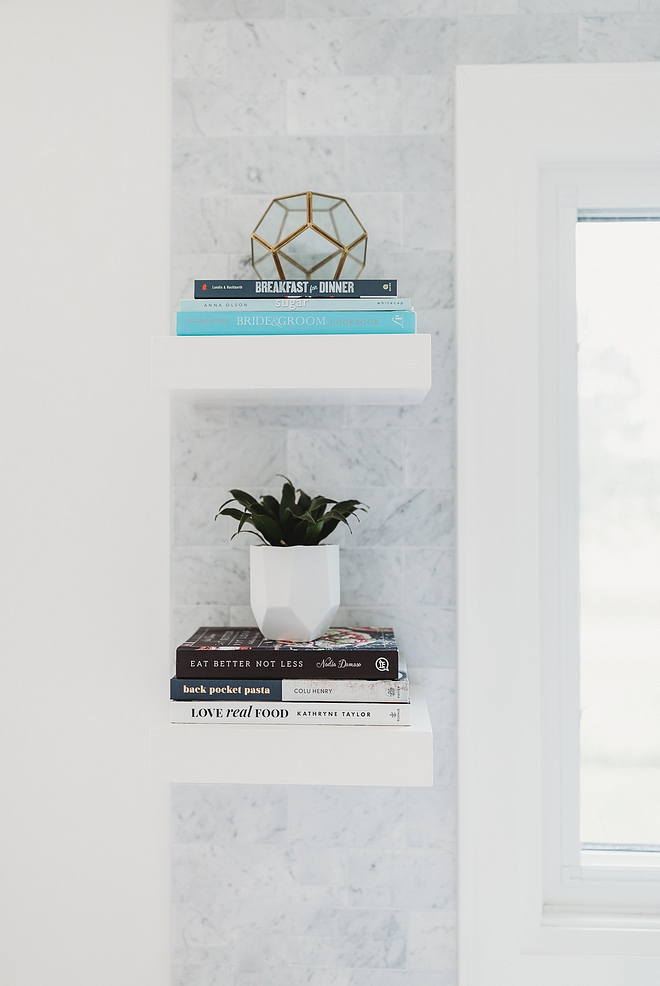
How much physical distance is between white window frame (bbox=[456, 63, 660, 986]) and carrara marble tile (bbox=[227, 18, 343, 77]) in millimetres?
199

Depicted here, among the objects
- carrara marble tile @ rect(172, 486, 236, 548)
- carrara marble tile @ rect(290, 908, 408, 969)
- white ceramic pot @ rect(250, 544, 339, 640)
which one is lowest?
carrara marble tile @ rect(290, 908, 408, 969)

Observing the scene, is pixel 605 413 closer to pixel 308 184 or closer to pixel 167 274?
pixel 308 184

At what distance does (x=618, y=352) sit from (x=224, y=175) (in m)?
0.66

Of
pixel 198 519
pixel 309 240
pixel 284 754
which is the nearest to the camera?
pixel 284 754

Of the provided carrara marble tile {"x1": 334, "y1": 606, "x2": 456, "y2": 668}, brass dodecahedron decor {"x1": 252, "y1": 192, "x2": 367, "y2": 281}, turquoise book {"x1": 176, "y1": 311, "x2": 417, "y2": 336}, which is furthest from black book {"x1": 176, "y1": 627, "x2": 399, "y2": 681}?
brass dodecahedron decor {"x1": 252, "y1": 192, "x2": 367, "y2": 281}

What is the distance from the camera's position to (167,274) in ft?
3.47

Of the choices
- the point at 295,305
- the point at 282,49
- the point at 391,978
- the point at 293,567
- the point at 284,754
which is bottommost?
the point at 391,978

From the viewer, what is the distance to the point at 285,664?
2.82 feet

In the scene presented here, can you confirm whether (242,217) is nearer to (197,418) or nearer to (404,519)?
(197,418)

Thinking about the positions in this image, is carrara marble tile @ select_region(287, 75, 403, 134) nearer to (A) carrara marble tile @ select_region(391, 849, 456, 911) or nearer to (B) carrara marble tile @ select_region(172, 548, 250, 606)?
(B) carrara marble tile @ select_region(172, 548, 250, 606)

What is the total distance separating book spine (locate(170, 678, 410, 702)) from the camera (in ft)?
2.80

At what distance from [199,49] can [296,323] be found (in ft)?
1.70

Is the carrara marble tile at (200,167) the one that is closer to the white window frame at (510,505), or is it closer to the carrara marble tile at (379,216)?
the carrara marble tile at (379,216)

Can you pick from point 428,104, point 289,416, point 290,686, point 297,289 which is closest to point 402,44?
point 428,104
